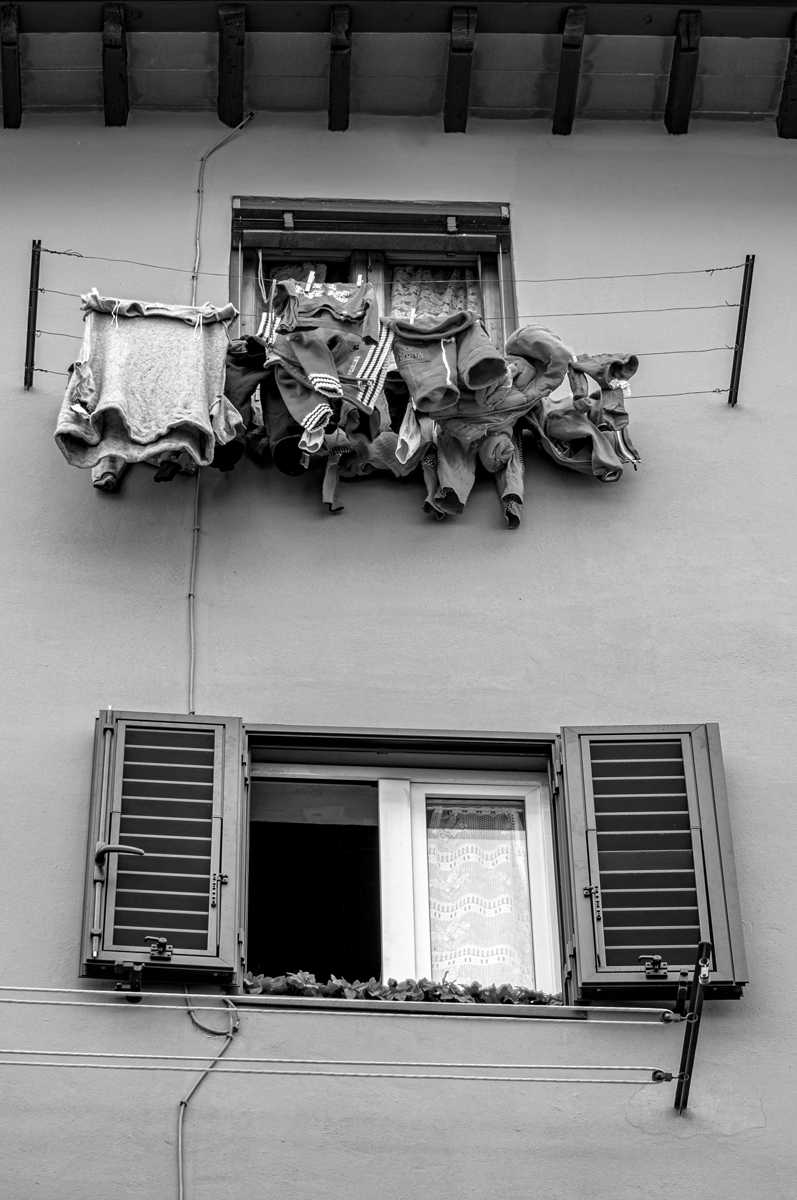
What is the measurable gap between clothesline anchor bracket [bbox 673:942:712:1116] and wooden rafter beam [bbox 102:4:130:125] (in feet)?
17.8

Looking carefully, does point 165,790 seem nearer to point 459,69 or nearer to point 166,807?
point 166,807

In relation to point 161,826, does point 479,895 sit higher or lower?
lower

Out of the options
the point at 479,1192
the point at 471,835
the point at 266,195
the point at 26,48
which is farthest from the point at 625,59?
the point at 479,1192

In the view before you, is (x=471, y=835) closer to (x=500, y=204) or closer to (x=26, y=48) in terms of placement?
(x=500, y=204)

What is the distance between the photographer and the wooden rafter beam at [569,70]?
11.5 meters

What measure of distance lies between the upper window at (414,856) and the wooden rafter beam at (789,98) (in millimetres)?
3854

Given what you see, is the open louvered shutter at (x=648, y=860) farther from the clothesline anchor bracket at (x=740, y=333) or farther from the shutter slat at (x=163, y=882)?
the clothesline anchor bracket at (x=740, y=333)

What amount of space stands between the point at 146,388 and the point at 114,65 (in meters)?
2.28

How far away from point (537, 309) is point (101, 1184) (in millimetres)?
4829

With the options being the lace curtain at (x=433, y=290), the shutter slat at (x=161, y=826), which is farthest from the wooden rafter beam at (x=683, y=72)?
the shutter slat at (x=161, y=826)

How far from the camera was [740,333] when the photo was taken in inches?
427

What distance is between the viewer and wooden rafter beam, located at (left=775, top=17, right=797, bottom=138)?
11680 mm

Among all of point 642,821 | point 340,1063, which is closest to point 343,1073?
point 340,1063

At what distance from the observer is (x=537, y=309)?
11039 millimetres
